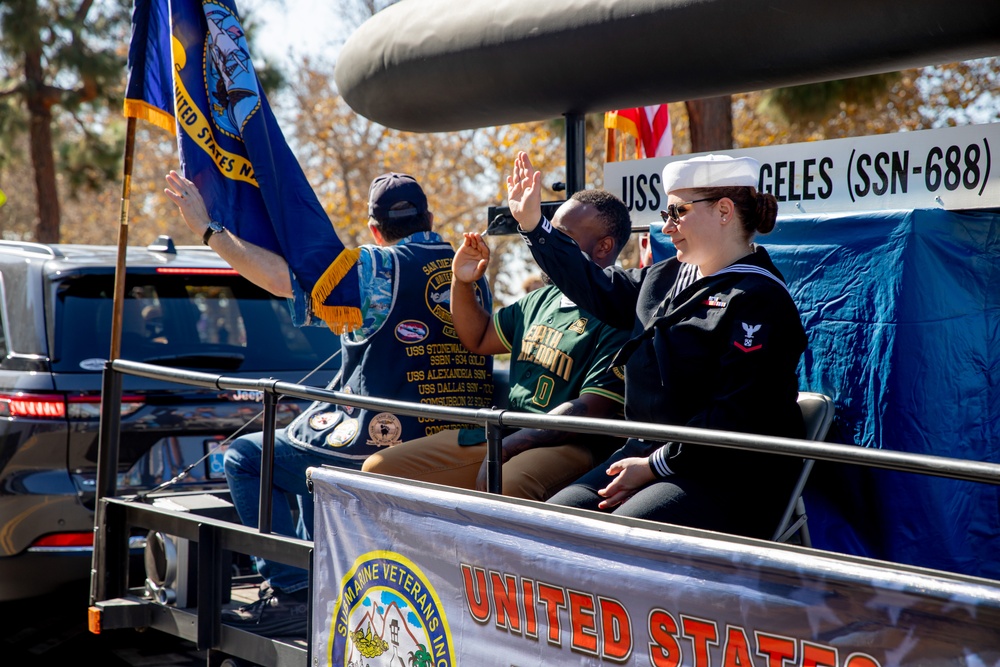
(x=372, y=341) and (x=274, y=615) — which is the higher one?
(x=372, y=341)

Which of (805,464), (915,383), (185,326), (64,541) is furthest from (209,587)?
(915,383)

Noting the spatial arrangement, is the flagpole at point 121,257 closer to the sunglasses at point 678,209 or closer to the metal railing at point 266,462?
the metal railing at point 266,462

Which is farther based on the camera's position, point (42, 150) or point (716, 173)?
point (42, 150)

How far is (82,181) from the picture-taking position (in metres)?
17.4

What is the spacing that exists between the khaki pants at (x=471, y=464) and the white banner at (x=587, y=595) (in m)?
0.38

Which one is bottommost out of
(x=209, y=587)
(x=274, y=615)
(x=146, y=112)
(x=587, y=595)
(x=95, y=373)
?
(x=274, y=615)

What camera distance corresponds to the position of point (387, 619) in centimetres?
301

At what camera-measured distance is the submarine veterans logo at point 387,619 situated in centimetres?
288

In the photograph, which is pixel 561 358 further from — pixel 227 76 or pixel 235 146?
pixel 227 76

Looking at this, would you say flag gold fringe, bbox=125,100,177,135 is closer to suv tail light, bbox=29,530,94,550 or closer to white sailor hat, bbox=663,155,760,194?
suv tail light, bbox=29,530,94,550

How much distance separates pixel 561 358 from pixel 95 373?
229cm

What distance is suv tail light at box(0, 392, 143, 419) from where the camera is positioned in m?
4.71

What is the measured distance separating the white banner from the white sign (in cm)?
149

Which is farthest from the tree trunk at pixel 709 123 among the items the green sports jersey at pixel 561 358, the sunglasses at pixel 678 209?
the sunglasses at pixel 678 209
